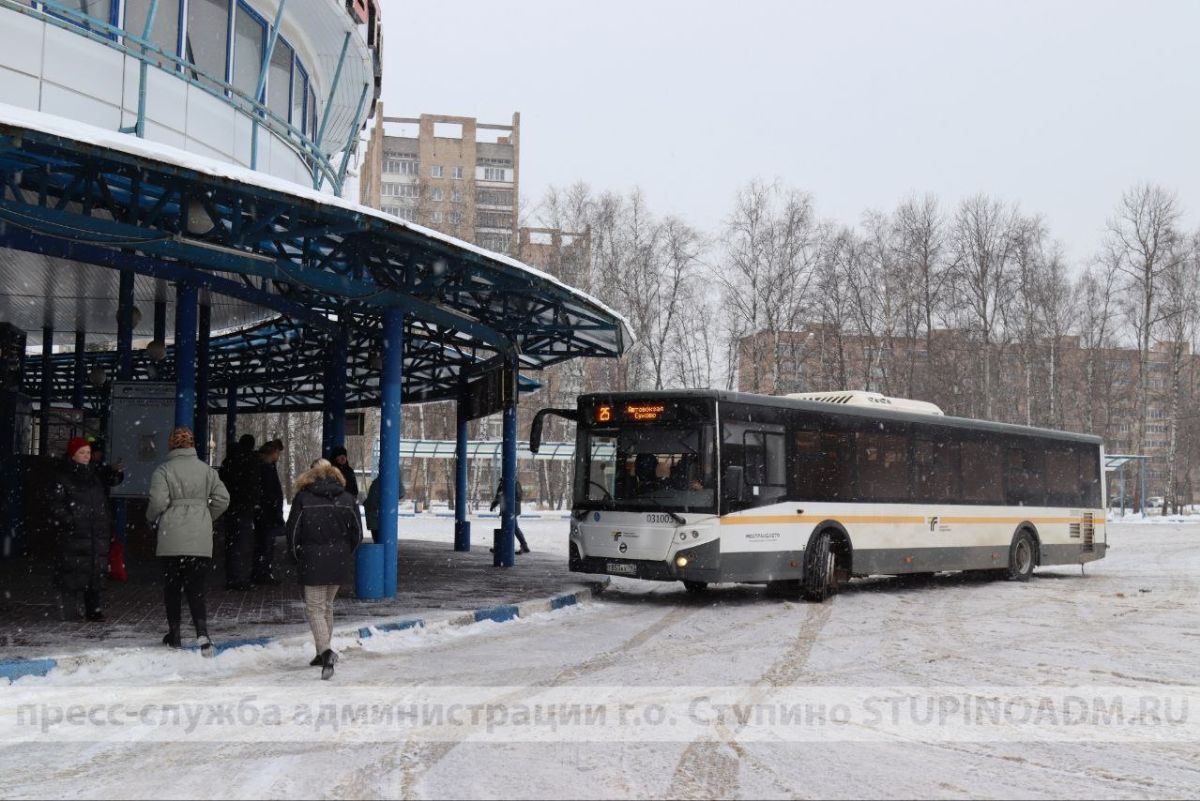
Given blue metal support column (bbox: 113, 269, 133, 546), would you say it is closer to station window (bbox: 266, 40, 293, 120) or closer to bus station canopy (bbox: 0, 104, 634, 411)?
bus station canopy (bbox: 0, 104, 634, 411)

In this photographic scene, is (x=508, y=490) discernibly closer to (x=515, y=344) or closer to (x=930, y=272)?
(x=515, y=344)

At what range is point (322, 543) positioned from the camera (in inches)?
340

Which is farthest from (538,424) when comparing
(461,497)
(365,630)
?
(461,497)

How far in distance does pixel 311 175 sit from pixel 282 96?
1.34 m

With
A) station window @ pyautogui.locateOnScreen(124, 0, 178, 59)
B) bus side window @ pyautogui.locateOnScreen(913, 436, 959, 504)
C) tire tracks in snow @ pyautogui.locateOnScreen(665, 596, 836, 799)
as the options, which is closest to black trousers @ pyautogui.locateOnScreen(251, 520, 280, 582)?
station window @ pyautogui.locateOnScreen(124, 0, 178, 59)

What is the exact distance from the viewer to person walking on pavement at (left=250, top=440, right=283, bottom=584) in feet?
Answer: 46.0

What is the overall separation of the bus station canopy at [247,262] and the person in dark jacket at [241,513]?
2210 mm

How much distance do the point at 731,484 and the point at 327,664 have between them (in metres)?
6.85

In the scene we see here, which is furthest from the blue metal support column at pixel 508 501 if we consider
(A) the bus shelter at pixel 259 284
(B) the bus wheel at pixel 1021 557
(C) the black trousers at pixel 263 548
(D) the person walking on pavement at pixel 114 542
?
(B) the bus wheel at pixel 1021 557

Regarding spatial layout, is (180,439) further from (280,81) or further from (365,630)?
(280,81)

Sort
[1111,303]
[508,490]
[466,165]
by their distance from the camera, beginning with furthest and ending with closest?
[466,165] → [1111,303] → [508,490]

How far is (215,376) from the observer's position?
25219 millimetres

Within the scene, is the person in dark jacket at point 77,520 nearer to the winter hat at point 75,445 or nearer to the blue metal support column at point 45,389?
the winter hat at point 75,445

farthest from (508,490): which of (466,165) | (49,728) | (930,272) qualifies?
(466,165)
